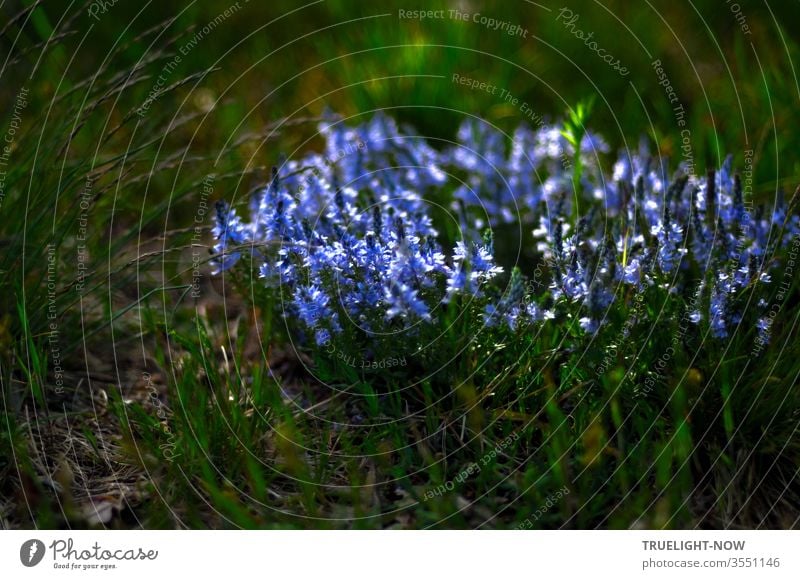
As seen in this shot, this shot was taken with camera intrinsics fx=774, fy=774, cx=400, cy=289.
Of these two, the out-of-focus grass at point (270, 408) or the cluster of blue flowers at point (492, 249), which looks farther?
the cluster of blue flowers at point (492, 249)

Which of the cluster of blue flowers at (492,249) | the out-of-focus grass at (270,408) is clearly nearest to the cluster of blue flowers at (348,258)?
the cluster of blue flowers at (492,249)

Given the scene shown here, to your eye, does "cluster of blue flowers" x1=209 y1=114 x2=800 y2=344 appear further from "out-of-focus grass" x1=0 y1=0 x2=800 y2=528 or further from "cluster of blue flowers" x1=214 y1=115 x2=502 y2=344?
"out-of-focus grass" x1=0 y1=0 x2=800 y2=528

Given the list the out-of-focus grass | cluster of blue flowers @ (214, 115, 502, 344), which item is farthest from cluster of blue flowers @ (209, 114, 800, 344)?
the out-of-focus grass

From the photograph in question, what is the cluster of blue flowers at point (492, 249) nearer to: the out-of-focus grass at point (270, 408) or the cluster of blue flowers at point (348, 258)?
the cluster of blue flowers at point (348, 258)

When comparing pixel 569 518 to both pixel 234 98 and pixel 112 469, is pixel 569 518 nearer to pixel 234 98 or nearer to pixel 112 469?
pixel 112 469

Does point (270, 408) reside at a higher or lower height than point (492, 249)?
lower

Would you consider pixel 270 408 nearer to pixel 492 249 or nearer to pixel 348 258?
pixel 348 258

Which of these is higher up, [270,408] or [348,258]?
[348,258]

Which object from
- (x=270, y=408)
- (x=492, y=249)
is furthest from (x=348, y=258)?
(x=270, y=408)
